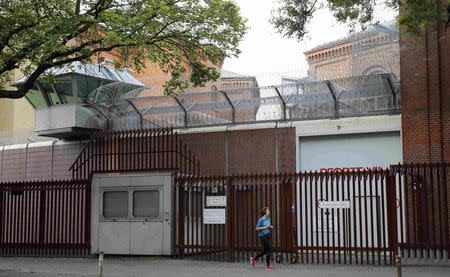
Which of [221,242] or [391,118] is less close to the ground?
[391,118]

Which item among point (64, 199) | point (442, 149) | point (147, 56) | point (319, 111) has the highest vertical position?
point (147, 56)

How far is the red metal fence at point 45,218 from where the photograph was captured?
21.2 metres

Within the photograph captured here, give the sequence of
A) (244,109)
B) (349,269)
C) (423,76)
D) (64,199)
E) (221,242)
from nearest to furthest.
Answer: (349,269)
(221,242)
(423,76)
(64,199)
(244,109)

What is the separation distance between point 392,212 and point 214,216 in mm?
5482

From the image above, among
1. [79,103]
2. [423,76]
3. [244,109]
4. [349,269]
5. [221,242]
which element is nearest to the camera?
[349,269]

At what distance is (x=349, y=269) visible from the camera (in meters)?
16.2

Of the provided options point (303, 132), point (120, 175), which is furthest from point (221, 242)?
Answer: point (303, 132)

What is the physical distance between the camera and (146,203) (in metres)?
19.8

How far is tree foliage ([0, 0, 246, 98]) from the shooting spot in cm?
1773

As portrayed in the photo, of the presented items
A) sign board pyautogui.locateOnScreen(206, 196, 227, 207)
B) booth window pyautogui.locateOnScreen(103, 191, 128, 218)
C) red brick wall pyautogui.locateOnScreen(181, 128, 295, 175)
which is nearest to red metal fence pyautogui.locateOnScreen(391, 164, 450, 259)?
sign board pyautogui.locateOnScreen(206, 196, 227, 207)

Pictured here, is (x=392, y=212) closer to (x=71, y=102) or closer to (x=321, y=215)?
(x=321, y=215)

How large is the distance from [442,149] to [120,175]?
35.3 feet

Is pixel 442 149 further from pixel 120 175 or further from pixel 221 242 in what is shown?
pixel 120 175

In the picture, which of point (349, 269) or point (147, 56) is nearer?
point (349, 269)
